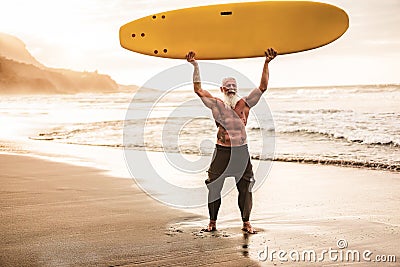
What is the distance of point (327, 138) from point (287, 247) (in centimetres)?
784

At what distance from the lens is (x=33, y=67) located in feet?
211

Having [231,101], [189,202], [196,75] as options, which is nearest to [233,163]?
[231,101]

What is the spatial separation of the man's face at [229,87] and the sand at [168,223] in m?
1.09

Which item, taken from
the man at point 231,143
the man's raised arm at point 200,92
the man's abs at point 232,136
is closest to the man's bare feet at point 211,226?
the man at point 231,143

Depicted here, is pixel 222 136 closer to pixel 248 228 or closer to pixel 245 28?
pixel 248 228

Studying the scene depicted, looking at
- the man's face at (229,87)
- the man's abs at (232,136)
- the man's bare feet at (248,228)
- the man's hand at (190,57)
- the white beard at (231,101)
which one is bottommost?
the man's bare feet at (248,228)

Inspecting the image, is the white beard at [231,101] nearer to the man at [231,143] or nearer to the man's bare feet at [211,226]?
the man at [231,143]

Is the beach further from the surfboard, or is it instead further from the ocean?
the surfboard

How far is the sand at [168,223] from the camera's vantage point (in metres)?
3.77

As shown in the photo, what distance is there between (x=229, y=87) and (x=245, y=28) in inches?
29.4

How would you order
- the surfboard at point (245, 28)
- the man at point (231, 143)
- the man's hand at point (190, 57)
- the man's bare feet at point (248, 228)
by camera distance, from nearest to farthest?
the man's bare feet at point (248, 228) → the man at point (231, 143) → the man's hand at point (190, 57) → the surfboard at point (245, 28)

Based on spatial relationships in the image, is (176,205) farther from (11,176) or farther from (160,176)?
(11,176)

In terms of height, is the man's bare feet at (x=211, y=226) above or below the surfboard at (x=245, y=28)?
below

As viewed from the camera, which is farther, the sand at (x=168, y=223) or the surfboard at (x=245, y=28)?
the surfboard at (x=245, y=28)
